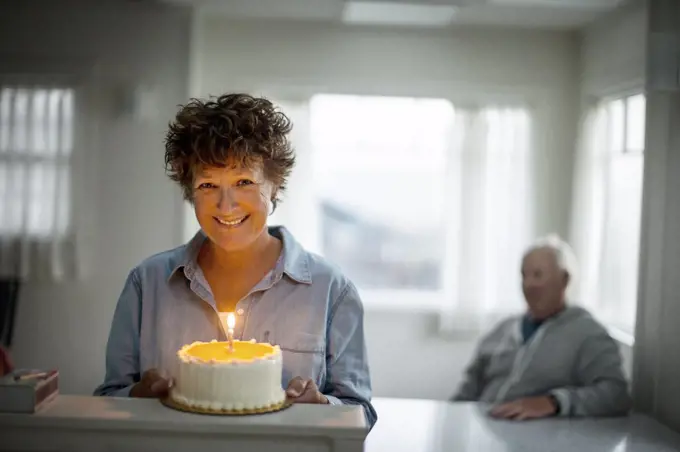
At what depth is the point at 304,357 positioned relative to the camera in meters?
1.04

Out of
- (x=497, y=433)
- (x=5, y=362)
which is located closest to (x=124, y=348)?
(x=5, y=362)

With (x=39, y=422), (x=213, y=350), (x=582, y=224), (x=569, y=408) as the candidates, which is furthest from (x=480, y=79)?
(x=39, y=422)

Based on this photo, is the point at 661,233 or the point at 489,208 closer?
the point at 661,233

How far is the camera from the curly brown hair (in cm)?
96

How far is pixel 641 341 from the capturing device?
1.59m

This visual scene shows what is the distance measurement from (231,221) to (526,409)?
0.91m

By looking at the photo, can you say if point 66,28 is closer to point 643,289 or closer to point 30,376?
point 30,376

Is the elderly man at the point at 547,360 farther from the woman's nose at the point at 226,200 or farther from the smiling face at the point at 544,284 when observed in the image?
the woman's nose at the point at 226,200

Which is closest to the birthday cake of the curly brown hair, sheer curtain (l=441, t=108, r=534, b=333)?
the curly brown hair

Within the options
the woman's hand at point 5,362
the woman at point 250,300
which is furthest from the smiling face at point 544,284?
the woman's hand at point 5,362

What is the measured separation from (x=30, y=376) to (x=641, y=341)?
1.16 meters

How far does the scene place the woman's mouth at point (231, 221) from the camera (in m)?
0.99

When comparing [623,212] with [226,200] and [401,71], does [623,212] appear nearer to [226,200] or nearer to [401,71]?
[401,71]

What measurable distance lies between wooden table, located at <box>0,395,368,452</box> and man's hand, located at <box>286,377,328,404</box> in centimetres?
4
